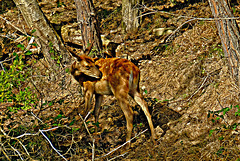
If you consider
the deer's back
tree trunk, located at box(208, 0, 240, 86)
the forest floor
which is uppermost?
tree trunk, located at box(208, 0, 240, 86)

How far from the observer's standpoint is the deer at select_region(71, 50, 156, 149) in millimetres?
5211

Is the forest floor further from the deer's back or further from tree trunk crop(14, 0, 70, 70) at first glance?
the deer's back

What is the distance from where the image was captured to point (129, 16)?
944 centimetres

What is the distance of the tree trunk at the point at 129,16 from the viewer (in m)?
9.23

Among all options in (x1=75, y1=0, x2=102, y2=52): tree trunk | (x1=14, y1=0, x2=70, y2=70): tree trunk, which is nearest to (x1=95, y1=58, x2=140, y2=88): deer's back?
(x1=75, y1=0, x2=102, y2=52): tree trunk

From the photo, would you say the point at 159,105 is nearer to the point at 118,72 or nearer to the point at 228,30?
the point at 118,72

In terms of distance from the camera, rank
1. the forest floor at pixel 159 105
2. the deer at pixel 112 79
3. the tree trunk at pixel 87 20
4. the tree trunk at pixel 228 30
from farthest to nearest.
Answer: the tree trunk at pixel 87 20, the tree trunk at pixel 228 30, the deer at pixel 112 79, the forest floor at pixel 159 105

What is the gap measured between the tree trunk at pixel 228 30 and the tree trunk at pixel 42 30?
14.3 feet

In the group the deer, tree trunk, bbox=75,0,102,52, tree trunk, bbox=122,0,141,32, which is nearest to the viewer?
the deer

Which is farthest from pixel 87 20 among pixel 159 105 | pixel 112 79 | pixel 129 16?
pixel 159 105

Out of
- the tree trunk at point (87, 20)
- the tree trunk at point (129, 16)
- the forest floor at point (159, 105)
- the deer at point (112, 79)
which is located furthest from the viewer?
the tree trunk at point (129, 16)

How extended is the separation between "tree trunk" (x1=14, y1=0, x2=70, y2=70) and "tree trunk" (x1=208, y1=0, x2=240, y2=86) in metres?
4.37

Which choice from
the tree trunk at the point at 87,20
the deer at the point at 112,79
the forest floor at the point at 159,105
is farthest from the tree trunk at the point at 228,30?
the tree trunk at the point at 87,20

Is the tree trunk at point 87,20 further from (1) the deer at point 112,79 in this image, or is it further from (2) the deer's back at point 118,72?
(2) the deer's back at point 118,72
